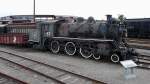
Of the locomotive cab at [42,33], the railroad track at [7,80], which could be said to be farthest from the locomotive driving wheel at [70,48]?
the railroad track at [7,80]

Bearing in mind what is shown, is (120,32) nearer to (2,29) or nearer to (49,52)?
(49,52)

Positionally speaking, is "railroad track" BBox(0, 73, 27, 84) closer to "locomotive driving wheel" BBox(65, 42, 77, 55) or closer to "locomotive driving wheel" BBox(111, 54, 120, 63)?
"locomotive driving wheel" BBox(111, 54, 120, 63)

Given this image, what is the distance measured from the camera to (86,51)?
16359 mm

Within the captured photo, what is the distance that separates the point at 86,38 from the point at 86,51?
3.23ft

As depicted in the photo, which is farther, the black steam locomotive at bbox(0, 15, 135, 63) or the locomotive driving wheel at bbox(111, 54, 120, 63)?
the black steam locomotive at bbox(0, 15, 135, 63)

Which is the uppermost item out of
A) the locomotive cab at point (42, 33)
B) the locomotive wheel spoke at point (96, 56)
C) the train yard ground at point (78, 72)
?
the locomotive cab at point (42, 33)

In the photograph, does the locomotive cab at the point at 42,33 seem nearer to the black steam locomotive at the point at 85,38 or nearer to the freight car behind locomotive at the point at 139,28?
the black steam locomotive at the point at 85,38

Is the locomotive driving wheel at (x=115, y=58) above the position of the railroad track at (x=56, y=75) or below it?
above

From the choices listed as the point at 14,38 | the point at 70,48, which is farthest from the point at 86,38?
the point at 14,38

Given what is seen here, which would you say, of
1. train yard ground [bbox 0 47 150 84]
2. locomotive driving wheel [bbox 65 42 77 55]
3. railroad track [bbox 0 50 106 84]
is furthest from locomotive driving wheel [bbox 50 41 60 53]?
railroad track [bbox 0 50 106 84]

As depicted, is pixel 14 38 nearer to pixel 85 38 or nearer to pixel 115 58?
pixel 85 38

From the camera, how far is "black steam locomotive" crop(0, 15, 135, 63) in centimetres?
1507

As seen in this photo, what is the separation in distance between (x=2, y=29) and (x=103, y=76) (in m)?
15.1

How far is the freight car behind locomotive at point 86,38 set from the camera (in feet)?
49.4
